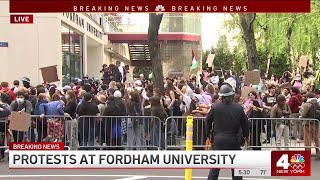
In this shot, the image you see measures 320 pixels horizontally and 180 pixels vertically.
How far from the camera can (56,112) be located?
1560 cm

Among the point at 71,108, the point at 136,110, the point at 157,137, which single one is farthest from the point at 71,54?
the point at 157,137

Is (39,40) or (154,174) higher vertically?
(39,40)

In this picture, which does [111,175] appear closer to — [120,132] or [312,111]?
[120,132]

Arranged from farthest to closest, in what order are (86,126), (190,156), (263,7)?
(86,126), (263,7), (190,156)

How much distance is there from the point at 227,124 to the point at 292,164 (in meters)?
1.51

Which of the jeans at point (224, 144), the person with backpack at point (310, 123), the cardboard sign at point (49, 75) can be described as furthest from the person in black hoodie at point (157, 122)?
the jeans at point (224, 144)

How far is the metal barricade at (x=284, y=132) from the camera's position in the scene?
51.5 ft

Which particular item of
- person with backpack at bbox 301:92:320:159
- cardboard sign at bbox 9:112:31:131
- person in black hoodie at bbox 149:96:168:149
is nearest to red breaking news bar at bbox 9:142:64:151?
cardboard sign at bbox 9:112:31:131

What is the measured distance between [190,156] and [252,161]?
2.83ft

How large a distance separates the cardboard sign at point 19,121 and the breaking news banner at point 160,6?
4.89 metres

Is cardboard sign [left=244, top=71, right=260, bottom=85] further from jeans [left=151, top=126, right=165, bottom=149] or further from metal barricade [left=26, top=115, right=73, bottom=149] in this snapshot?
metal barricade [left=26, top=115, right=73, bottom=149]

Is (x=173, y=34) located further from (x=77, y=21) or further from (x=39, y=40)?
(x=39, y=40)

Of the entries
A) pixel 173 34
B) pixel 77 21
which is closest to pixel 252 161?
pixel 77 21

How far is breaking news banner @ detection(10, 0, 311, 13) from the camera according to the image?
9977 millimetres
